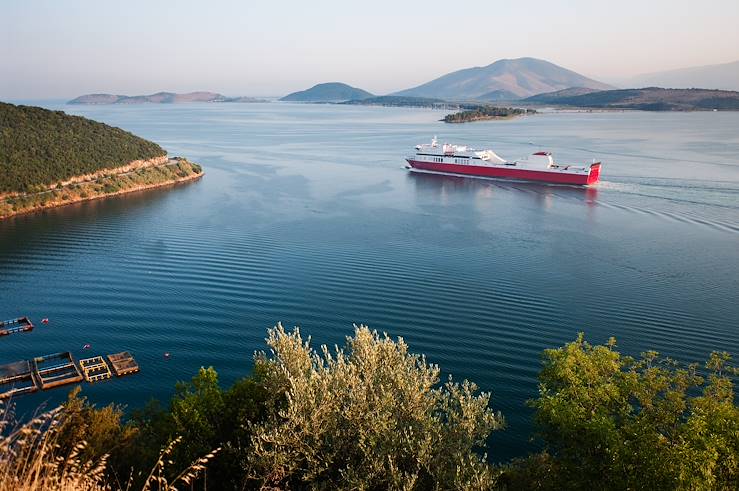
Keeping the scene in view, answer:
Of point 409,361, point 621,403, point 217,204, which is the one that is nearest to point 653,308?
point 621,403

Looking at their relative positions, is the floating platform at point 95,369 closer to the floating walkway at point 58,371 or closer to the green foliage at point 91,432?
the floating walkway at point 58,371

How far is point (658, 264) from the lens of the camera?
1210 inches

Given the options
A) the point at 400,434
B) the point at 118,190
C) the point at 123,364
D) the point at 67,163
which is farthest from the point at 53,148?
the point at 400,434

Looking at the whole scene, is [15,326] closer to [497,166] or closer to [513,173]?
[513,173]

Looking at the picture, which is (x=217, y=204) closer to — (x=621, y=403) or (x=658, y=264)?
(x=658, y=264)

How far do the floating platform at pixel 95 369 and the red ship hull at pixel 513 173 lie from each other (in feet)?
162

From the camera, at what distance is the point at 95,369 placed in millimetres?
19688

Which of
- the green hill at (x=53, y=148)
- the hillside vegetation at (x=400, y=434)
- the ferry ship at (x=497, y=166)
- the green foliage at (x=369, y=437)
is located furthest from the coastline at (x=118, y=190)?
the green foliage at (x=369, y=437)

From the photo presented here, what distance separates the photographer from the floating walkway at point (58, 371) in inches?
737

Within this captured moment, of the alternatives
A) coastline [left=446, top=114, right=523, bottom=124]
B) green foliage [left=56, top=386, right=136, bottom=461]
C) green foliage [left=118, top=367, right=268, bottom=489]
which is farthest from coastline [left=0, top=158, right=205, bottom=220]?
coastline [left=446, top=114, right=523, bottom=124]

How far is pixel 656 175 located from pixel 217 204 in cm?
4584

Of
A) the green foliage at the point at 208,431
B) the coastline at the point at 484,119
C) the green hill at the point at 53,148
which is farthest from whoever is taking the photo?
the coastline at the point at 484,119

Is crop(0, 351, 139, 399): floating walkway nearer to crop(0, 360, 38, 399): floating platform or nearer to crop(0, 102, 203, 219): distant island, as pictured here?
crop(0, 360, 38, 399): floating platform

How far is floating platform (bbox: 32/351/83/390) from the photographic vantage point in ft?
61.9
